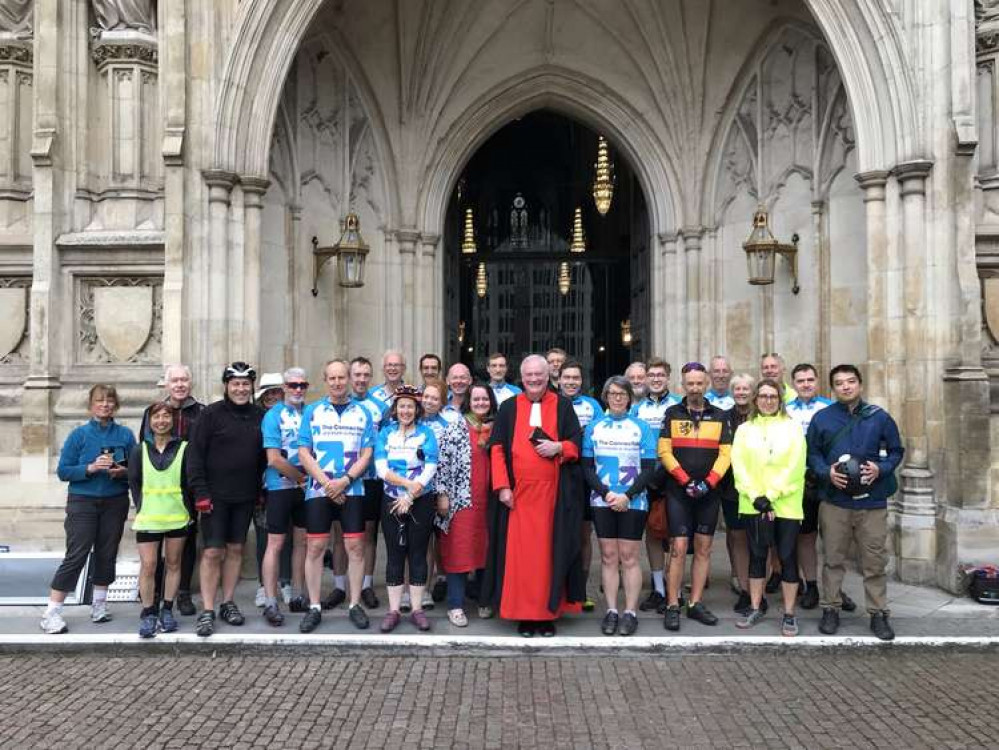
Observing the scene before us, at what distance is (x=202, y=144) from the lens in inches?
298

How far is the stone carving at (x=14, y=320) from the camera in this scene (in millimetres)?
8039

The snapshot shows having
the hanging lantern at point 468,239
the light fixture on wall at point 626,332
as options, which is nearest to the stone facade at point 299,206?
the light fixture on wall at point 626,332

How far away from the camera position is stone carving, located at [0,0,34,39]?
8148 millimetres

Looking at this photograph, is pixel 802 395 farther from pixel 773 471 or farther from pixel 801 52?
pixel 801 52

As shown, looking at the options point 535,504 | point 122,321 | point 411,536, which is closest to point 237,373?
point 411,536

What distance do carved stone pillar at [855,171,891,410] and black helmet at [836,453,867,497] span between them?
233 cm

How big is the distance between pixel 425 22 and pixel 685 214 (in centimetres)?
412

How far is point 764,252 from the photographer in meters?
9.48

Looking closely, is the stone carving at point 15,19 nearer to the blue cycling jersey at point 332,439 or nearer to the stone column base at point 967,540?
the blue cycling jersey at point 332,439

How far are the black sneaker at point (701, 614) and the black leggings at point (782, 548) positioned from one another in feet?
1.31

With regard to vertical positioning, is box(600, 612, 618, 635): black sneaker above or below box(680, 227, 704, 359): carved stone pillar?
below

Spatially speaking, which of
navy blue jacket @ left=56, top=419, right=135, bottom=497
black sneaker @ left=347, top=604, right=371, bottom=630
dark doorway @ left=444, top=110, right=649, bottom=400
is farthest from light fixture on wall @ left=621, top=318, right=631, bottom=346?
navy blue jacket @ left=56, top=419, right=135, bottom=497

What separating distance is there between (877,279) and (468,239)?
7.01 meters

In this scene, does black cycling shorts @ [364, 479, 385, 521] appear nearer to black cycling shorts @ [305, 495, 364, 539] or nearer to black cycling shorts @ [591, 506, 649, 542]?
black cycling shorts @ [305, 495, 364, 539]
